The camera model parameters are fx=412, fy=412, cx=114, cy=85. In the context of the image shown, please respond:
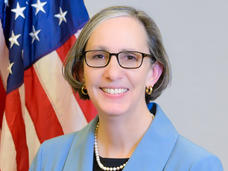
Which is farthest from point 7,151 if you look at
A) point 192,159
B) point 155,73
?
point 192,159

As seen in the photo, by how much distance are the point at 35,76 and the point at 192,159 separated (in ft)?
3.01

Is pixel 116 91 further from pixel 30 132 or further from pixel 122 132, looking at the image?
pixel 30 132

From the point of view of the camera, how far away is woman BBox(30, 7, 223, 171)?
3.89ft

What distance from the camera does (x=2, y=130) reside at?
73.2 inches

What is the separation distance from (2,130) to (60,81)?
0.34 metres

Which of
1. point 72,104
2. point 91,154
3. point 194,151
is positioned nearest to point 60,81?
point 72,104

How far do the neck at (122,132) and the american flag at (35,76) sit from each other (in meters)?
0.55

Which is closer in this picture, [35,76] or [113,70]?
[113,70]

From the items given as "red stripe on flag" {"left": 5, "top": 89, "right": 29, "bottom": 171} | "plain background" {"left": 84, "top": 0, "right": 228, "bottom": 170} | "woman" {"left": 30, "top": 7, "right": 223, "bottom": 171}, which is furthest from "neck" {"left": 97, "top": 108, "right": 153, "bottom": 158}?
"plain background" {"left": 84, "top": 0, "right": 228, "bottom": 170}

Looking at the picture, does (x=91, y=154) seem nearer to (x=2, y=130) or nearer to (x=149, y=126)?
(x=149, y=126)

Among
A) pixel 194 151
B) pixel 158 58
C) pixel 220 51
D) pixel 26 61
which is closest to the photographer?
pixel 194 151

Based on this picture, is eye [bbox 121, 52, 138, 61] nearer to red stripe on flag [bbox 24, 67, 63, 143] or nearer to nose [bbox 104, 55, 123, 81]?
nose [bbox 104, 55, 123, 81]

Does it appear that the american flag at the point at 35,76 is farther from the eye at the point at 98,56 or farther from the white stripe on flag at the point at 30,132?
the eye at the point at 98,56

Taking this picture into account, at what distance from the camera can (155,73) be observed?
1319mm
